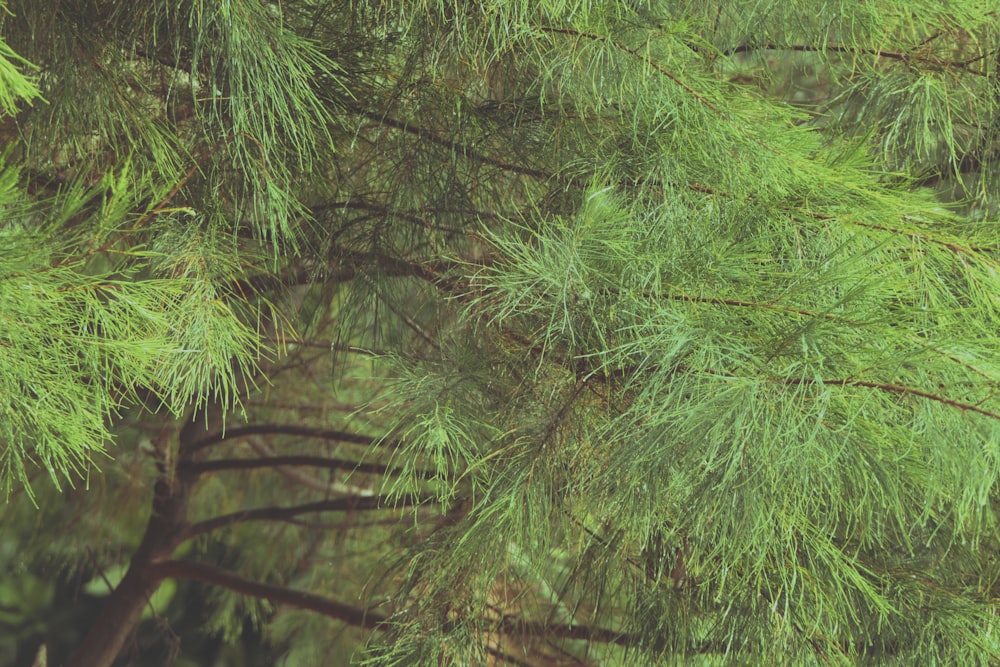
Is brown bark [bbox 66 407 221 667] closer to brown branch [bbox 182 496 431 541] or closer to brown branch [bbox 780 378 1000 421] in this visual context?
brown branch [bbox 182 496 431 541]

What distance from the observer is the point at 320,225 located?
3.38 ft

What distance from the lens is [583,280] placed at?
32.8 inches

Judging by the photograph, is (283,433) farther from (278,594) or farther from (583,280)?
(583,280)

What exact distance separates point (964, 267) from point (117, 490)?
139 cm

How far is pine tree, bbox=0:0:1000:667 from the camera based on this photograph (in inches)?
30.4

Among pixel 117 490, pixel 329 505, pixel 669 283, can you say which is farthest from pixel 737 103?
pixel 117 490

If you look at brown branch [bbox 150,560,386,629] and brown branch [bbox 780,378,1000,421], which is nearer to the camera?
brown branch [bbox 780,378,1000,421]

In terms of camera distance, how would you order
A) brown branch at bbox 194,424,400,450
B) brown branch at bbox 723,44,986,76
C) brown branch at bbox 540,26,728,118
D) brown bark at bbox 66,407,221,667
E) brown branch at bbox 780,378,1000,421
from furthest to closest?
brown bark at bbox 66,407,221,667 < brown branch at bbox 194,424,400,450 < brown branch at bbox 723,44,986,76 < brown branch at bbox 540,26,728,118 < brown branch at bbox 780,378,1000,421

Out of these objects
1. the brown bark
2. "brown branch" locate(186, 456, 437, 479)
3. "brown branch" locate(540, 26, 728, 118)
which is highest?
"brown branch" locate(540, 26, 728, 118)

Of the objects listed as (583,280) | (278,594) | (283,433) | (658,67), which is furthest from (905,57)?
(278,594)

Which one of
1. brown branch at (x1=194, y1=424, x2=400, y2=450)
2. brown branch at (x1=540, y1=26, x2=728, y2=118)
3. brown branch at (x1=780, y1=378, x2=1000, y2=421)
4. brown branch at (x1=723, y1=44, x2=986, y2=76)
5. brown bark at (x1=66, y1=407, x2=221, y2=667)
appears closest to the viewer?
brown branch at (x1=780, y1=378, x2=1000, y2=421)

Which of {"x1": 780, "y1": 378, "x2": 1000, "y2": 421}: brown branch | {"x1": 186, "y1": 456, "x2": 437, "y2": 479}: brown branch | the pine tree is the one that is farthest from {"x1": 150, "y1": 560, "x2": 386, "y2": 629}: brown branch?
{"x1": 780, "y1": 378, "x2": 1000, "y2": 421}: brown branch

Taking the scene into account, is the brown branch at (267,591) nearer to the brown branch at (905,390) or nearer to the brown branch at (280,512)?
the brown branch at (280,512)

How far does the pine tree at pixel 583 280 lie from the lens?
771mm
